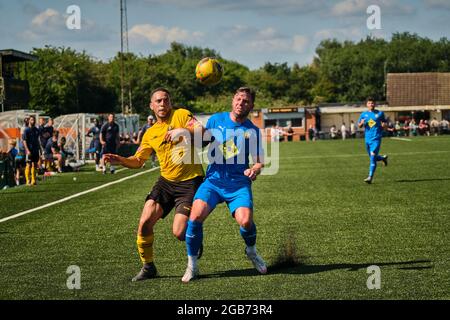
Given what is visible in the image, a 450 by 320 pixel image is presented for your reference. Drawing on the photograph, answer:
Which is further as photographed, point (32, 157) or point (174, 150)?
point (32, 157)

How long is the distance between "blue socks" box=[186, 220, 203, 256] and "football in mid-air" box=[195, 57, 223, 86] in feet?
6.46

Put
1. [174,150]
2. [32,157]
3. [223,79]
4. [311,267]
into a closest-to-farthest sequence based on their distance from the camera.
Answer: [311,267]
[174,150]
[32,157]
[223,79]

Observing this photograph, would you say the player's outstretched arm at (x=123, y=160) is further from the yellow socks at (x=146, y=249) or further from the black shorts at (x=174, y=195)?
the yellow socks at (x=146, y=249)

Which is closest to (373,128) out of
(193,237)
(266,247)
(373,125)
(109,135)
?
(373,125)

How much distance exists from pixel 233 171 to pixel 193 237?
865mm

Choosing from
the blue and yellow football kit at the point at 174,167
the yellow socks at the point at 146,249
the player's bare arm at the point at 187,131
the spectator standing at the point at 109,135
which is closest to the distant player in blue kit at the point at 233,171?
the player's bare arm at the point at 187,131

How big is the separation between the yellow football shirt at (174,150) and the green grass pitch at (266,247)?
3.61 feet

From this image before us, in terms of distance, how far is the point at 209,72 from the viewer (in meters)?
9.27

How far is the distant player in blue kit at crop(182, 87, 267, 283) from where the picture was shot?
823 centimetres

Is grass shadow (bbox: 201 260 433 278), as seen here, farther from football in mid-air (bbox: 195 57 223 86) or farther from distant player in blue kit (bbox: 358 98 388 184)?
distant player in blue kit (bbox: 358 98 388 184)

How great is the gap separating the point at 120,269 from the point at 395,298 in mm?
3308

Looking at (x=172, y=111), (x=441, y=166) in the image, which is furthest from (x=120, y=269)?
(x=441, y=166)

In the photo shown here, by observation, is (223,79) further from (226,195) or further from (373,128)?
(226,195)

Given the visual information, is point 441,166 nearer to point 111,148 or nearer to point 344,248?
point 111,148
